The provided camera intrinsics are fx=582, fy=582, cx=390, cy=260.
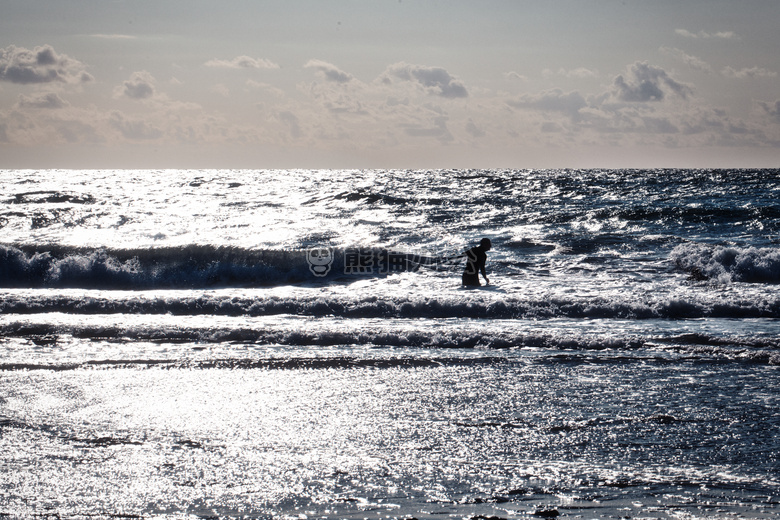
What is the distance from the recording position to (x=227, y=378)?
6926 mm

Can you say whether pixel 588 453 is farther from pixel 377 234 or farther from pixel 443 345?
pixel 377 234

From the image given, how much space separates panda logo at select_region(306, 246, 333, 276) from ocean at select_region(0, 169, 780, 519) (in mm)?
324

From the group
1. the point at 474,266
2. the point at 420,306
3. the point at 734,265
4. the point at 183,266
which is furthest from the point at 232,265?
the point at 734,265

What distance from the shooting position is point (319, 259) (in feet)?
62.7

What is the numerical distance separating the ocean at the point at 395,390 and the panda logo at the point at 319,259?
0.32 meters

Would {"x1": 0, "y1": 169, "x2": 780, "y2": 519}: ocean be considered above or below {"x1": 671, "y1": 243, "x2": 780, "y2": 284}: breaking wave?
below

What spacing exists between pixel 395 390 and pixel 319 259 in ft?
42.7

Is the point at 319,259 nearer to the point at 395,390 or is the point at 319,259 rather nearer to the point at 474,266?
the point at 474,266

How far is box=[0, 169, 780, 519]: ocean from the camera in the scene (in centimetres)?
403

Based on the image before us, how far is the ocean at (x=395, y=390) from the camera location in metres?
4.03

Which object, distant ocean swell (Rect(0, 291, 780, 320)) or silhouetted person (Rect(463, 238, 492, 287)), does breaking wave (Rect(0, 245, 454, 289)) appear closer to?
silhouetted person (Rect(463, 238, 492, 287))

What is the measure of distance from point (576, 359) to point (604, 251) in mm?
13395

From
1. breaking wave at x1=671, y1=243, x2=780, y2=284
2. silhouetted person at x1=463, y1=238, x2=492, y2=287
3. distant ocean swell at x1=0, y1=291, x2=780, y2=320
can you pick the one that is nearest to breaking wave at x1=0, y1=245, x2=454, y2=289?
silhouetted person at x1=463, y1=238, x2=492, y2=287

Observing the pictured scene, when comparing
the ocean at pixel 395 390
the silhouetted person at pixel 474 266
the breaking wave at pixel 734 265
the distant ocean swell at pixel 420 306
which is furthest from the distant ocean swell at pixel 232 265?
the distant ocean swell at pixel 420 306
